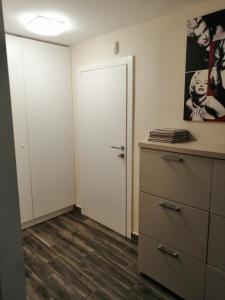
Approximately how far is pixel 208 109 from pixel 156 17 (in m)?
0.98

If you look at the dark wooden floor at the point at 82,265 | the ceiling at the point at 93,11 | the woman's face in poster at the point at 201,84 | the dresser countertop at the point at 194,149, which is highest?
the ceiling at the point at 93,11

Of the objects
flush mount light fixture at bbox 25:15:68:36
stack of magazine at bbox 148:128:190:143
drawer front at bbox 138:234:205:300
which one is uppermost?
flush mount light fixture at bbox 25:15:68:36

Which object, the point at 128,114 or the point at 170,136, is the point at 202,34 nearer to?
the point at 170,136

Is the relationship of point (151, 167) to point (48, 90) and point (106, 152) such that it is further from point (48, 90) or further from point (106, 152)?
point (48, 90)

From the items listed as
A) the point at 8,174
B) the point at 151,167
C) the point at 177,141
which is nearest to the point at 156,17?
the point at 177,141

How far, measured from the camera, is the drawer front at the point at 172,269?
167 centimetres

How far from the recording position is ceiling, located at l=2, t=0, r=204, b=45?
1759mm

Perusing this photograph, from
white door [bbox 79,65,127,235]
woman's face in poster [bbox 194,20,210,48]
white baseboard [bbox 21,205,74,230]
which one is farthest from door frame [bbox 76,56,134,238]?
white baseboard [bbox 21,205,74,230]

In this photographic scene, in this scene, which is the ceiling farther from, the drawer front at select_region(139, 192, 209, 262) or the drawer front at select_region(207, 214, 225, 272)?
the drawer front at select_region(207, 214, 225, 272)

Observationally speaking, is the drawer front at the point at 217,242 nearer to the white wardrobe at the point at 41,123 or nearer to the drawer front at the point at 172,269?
the drawer front at the point at 172,269

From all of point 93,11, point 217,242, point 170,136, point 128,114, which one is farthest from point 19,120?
point 217,242

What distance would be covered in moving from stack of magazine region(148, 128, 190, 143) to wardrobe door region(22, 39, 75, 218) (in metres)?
1.47

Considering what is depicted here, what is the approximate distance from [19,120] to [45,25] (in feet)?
3.45

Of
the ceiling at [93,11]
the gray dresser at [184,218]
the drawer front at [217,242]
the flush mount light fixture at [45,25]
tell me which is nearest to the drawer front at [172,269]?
the gray dresser at [184,218]
